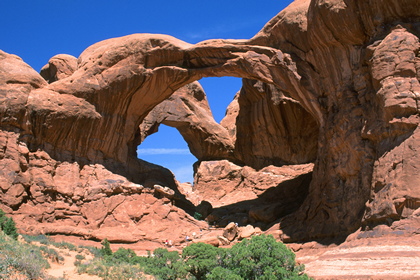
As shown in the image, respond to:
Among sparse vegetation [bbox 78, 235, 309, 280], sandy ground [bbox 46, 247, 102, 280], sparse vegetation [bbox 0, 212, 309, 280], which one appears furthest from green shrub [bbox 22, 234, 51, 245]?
sparse vegetation [bbox 78, 235, 309, 280]

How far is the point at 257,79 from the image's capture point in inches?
1013

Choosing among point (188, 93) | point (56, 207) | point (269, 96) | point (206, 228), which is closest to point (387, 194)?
point (206, 228)

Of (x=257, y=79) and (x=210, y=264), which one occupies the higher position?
(x=257, y=79)

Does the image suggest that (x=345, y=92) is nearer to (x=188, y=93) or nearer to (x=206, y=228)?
(x=206, y=228)

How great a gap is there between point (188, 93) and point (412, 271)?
24958 mm

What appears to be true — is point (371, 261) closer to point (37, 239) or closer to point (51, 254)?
point (51, 254)

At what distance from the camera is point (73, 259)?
742 inches

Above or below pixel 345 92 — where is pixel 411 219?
below

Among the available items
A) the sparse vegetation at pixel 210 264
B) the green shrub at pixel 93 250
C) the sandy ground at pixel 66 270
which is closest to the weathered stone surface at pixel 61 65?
the green shrub at pixel 93 250

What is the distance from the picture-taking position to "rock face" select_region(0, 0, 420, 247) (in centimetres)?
1798

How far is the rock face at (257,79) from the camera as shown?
17984mm

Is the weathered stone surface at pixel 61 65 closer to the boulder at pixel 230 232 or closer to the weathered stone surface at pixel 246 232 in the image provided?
the boulder at pixel 230 232

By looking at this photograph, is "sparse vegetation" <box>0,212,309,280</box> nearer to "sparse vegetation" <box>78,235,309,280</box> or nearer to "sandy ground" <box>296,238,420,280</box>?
"sparse vegetation" <box>78,235,309,280</box>

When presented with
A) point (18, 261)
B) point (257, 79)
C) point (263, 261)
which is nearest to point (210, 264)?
point (263, 261)
